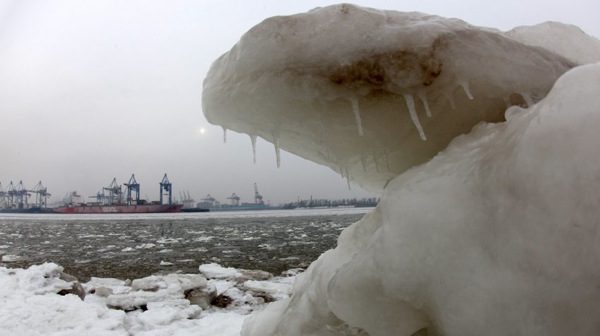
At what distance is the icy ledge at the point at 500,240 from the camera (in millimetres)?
1145

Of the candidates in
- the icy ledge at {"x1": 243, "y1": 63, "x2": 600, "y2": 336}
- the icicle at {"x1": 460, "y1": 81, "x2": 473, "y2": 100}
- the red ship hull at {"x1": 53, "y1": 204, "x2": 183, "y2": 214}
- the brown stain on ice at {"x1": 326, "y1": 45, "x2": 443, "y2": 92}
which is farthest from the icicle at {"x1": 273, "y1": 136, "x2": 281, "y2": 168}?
the red ship hull at {"x1": 53, "y1": 204, "x2": 183, "y2": 214}

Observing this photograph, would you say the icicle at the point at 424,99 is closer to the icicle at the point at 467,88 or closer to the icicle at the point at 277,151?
the icicle at the point at 467,88

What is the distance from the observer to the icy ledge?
114cm

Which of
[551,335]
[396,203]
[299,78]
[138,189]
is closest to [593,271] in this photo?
[551,335]

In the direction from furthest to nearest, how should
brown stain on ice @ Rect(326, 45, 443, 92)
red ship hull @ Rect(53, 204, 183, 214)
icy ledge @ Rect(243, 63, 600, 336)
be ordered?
red ship hull @ Rect(53, 204, 183, 214)
brown stain on ice @ Rect(326, 45, 443, 92)
icy ledge @ Rect(243, 63, 600, 336)

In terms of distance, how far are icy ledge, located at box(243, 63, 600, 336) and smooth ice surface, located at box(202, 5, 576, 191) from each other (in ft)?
0.75

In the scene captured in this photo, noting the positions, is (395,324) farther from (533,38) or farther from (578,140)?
(533,38)

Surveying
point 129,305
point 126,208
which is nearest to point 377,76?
point 129,305

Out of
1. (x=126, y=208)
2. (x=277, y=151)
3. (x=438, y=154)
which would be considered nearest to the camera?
(x=438, y=154)

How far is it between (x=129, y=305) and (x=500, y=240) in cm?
514

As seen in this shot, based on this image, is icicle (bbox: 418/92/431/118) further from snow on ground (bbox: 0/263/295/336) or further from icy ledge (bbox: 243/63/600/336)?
snow on ground (bbox: 0/263/295/336)

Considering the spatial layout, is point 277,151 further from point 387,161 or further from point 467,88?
point 467,88

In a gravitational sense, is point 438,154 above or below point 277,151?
below

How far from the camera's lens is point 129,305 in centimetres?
521
